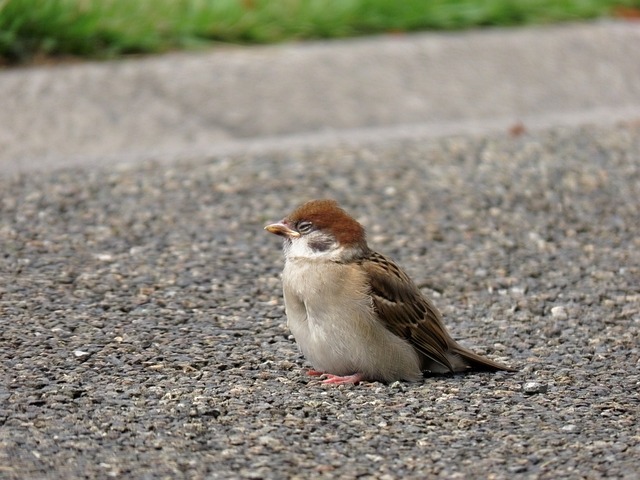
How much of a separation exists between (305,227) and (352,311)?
47cm

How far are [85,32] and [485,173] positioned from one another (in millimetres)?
3004

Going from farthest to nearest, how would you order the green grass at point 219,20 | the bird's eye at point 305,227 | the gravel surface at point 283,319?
1. the green grass at point 219,20
2. the bird's eye at point 305,227
3. the gravel surface at point 283,319

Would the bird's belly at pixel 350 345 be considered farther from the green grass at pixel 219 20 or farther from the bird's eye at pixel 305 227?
the green grass at pixel 219 20

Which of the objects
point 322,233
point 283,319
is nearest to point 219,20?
point 283,319

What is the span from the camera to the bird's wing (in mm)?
5234

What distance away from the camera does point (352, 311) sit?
5.13 m

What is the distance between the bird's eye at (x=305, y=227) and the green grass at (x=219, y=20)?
397cm

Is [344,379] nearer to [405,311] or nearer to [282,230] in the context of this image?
[405,311]

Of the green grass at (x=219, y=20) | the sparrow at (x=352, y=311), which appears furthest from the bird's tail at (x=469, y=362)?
the green grass at (x=219, y=20)

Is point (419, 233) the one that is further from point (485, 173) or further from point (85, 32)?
point (85, 32)

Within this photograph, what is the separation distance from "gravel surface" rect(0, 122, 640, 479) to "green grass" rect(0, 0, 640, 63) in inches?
58.7

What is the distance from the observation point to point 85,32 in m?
9.01

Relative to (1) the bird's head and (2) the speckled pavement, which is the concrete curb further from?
(1) the bird's head

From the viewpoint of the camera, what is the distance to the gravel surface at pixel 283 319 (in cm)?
445
